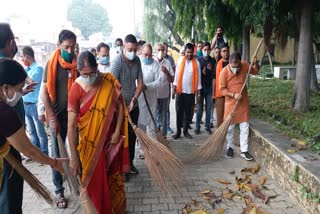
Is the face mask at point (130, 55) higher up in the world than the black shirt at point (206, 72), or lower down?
higher up

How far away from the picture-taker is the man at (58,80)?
3225 mm

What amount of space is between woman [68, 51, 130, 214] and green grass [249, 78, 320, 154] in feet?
8.11

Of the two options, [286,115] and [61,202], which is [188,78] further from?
[61,202]

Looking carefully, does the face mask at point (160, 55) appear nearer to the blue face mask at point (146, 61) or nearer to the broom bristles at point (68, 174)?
the blue face mask at point (146, 61)

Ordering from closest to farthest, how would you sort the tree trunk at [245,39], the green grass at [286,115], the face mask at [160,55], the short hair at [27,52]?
the green grass at [286,115], the short hair at [27,52], the face mask at [160,55], the tree trunk at [245,39]

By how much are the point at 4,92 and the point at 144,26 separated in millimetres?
17909

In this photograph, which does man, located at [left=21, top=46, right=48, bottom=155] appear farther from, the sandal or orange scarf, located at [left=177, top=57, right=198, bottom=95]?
orange scarf, located at [left=177, top=57, right=198, bottom=95]

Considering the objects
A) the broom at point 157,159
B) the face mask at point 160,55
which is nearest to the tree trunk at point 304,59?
the face mask at point 160,55

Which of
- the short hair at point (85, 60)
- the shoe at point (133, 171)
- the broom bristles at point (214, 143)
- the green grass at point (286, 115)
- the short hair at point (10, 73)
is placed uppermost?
the short hair at point (85, 60)

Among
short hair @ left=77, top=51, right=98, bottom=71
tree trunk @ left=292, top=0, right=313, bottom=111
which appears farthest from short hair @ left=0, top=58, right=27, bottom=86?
tree trunk @ left=292, top=0, right=313, bottom=111

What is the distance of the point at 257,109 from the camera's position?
6.36 m

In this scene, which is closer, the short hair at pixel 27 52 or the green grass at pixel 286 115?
the green grass at pixel 286 115

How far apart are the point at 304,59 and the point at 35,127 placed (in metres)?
4.90

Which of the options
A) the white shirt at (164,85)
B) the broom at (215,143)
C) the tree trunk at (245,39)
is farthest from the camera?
the tree trunk at (245,39)
